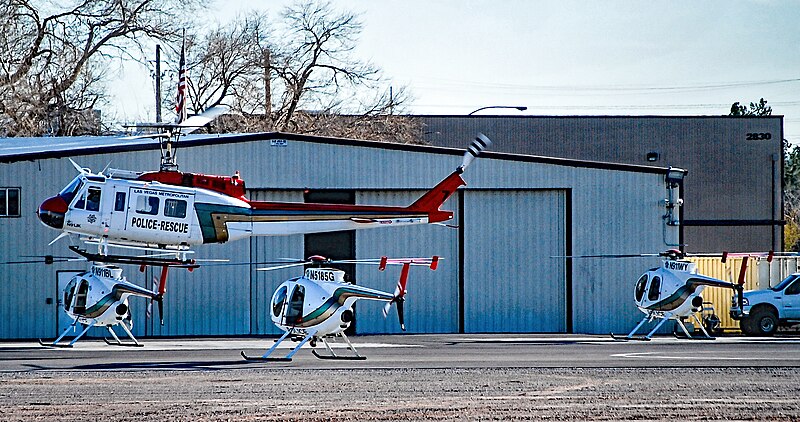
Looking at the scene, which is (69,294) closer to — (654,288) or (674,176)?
(654,288)

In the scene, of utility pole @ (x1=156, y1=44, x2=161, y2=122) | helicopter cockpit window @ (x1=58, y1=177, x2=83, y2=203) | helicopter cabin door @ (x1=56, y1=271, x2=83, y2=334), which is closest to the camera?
helicopter cockpit window @ (x1=58, y1=177, x2=83, y2=203)

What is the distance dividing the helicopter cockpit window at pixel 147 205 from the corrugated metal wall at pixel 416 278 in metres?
10.8

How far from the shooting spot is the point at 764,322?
1389 inches

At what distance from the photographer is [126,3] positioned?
57500 millimetres

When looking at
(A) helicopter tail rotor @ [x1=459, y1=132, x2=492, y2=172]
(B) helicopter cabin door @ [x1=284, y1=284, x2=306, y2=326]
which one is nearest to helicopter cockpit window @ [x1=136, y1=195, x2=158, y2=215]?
(B) helicopter cabin door @ [x1=284, y1=284, x2=306, y2=326]

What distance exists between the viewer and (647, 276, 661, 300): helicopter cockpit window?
31119mm

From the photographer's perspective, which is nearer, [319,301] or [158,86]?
[319,301]

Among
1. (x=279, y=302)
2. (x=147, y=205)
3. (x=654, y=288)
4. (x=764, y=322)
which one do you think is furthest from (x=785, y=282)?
(x=147, y=205)

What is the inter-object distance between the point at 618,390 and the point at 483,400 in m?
2.66

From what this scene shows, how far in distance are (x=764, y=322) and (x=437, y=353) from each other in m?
13.0

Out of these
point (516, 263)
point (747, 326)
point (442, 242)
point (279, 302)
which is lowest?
point (747, 326)

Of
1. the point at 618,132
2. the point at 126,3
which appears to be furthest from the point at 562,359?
the point at 126,3

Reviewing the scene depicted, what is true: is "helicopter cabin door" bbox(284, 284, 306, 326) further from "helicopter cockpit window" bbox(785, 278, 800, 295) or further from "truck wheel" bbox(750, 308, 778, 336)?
"helicopter cockpit window" bbox(785, 278, 800, 295)

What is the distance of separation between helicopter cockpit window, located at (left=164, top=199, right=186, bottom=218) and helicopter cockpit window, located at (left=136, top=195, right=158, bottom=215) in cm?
23
